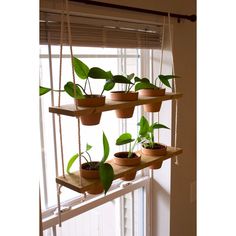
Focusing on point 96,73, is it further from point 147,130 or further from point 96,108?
point 147,130

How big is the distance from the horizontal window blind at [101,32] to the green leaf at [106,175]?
55cm

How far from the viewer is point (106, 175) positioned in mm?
995

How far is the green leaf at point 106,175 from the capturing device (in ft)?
3.21

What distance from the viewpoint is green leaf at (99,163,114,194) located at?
3.21 ft

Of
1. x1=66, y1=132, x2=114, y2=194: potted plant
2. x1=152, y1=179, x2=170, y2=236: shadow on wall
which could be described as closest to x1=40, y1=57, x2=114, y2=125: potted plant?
x1=66, y1=132, x2=114, y2=194: potted plant

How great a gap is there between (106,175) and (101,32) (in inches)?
27.8

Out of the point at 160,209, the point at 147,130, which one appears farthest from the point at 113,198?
the point at 147,130

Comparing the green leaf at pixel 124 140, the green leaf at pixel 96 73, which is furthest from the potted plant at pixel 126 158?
the green leaf at pixel 96 73

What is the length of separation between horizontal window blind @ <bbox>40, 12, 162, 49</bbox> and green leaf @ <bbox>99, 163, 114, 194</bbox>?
0.55 metres
